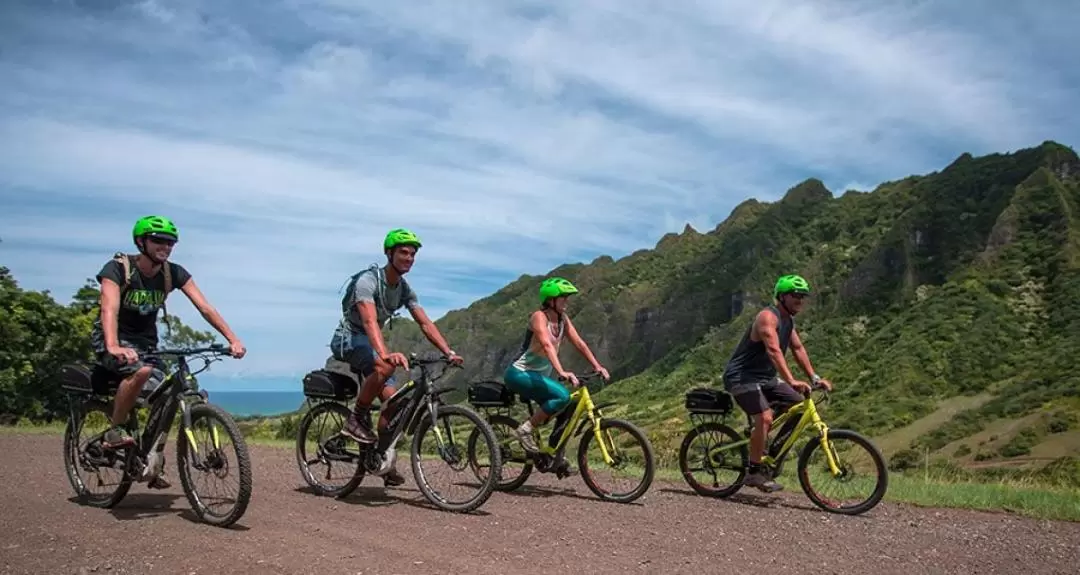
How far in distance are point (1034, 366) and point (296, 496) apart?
78615 millimetres

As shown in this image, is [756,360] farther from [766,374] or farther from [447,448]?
[447,448]

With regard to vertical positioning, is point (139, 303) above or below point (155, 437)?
above

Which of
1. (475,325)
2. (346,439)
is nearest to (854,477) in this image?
(346,439)

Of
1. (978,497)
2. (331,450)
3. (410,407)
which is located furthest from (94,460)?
(978,497)

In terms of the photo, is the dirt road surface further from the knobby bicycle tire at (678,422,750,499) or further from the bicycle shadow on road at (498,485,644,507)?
the knobby bicycle tire at (678,422,750,499)

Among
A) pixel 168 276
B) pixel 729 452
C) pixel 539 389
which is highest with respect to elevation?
pixel 168 276

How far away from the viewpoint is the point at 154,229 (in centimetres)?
666

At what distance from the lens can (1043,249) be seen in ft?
298

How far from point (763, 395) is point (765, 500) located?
1.10 meters

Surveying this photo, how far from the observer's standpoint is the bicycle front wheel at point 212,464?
238 inches

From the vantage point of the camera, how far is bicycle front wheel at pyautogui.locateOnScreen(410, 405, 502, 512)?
731 centimetres

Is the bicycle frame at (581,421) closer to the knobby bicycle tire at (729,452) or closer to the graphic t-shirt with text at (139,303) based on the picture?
the knobby bicycle tire at (729,452)

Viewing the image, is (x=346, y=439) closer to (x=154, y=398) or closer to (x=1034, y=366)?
(x=154, y=398)

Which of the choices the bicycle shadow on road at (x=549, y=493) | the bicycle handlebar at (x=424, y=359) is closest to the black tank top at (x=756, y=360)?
the bicycle shadow on road at (x=549, y=493)
